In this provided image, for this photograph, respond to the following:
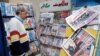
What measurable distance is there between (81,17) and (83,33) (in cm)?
15

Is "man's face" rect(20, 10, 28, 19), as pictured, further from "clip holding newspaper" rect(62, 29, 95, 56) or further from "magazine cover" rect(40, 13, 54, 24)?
"clip holding newspaper" rect(62, 29, 95, 56)

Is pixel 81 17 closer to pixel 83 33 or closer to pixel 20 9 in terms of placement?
pixel 83 33

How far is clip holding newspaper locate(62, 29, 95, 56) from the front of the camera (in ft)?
7.16

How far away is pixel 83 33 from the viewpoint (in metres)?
2.22

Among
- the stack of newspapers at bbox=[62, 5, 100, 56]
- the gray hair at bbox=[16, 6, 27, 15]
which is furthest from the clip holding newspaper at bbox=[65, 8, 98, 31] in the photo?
the gray hair at bbox=[16, 6, 27, 15]

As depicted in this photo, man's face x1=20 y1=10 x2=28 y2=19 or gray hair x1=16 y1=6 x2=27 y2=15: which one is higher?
gray hair x1=16 y1=6 x2=27 y2=15

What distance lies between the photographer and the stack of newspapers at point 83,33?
2.15 metres

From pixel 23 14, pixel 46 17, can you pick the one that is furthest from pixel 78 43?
pixel 23 14

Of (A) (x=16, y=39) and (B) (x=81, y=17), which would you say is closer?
(A) (x=16, y=39)

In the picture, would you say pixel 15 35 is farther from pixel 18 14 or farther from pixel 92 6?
pixel 92 6

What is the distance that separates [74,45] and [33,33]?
0.60 metres

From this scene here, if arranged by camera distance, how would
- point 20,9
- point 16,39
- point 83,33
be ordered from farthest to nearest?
point 20,9 → point 83,33 → point 16,39

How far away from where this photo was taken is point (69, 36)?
2.31 metres

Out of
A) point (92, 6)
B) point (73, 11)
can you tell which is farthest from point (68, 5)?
point (92, 6)
